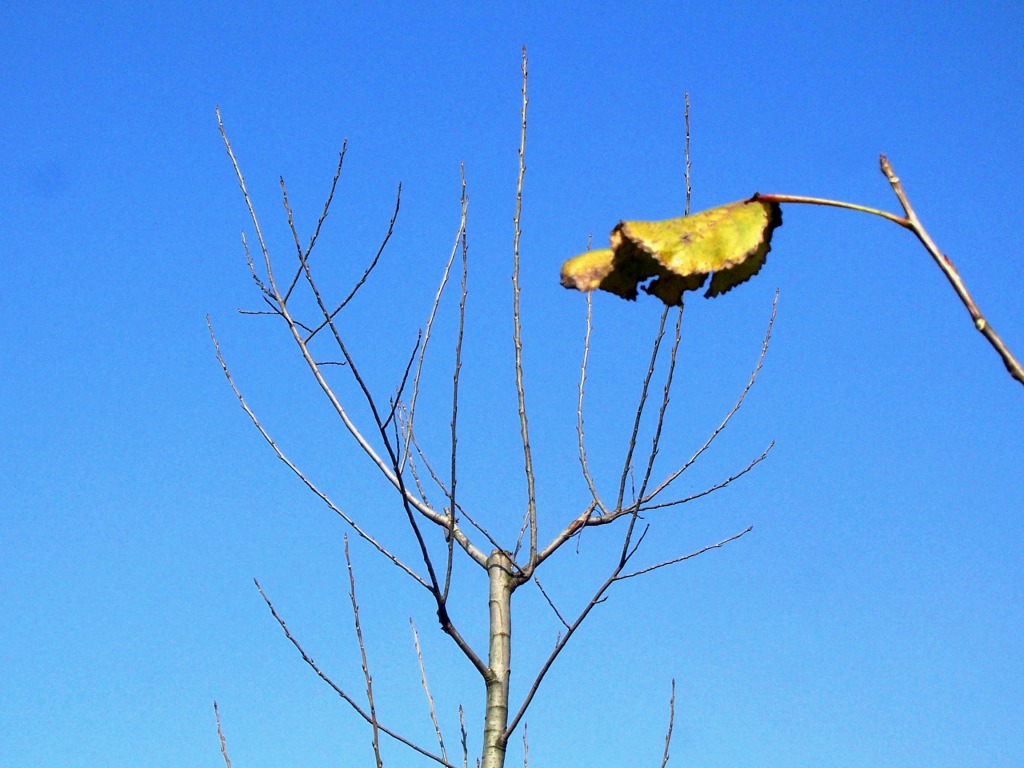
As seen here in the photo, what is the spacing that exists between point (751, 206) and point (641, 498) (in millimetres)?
1483

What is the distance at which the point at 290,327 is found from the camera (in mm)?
2543

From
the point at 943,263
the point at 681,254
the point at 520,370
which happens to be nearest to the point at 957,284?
the point at 943,263

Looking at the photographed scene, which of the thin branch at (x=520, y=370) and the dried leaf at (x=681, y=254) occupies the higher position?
the thin branch at (x=520, y=370)

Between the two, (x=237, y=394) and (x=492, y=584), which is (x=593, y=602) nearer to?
(x=492, y=584)

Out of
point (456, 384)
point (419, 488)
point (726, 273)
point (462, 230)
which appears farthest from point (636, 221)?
point (419, 488)

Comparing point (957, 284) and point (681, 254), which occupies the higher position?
point (681, 254)

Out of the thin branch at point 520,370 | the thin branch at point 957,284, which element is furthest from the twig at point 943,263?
the thin branch at point 520,370

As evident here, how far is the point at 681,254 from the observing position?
1.18 meters

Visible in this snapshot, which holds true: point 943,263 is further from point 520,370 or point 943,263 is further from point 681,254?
point 520,370

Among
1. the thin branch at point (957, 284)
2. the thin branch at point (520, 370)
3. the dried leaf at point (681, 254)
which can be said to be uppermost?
the thin branch at point (520, 370)

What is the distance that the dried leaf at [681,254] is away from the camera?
1.16m

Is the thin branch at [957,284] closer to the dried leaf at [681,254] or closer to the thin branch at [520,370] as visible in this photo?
the dried leaf at [681,254]

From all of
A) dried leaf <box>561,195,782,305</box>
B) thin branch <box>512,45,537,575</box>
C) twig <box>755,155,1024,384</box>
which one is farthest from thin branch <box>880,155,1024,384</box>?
thin branch <box>512,45,537,575</box>

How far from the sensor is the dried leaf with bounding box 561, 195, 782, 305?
1.16 metres
